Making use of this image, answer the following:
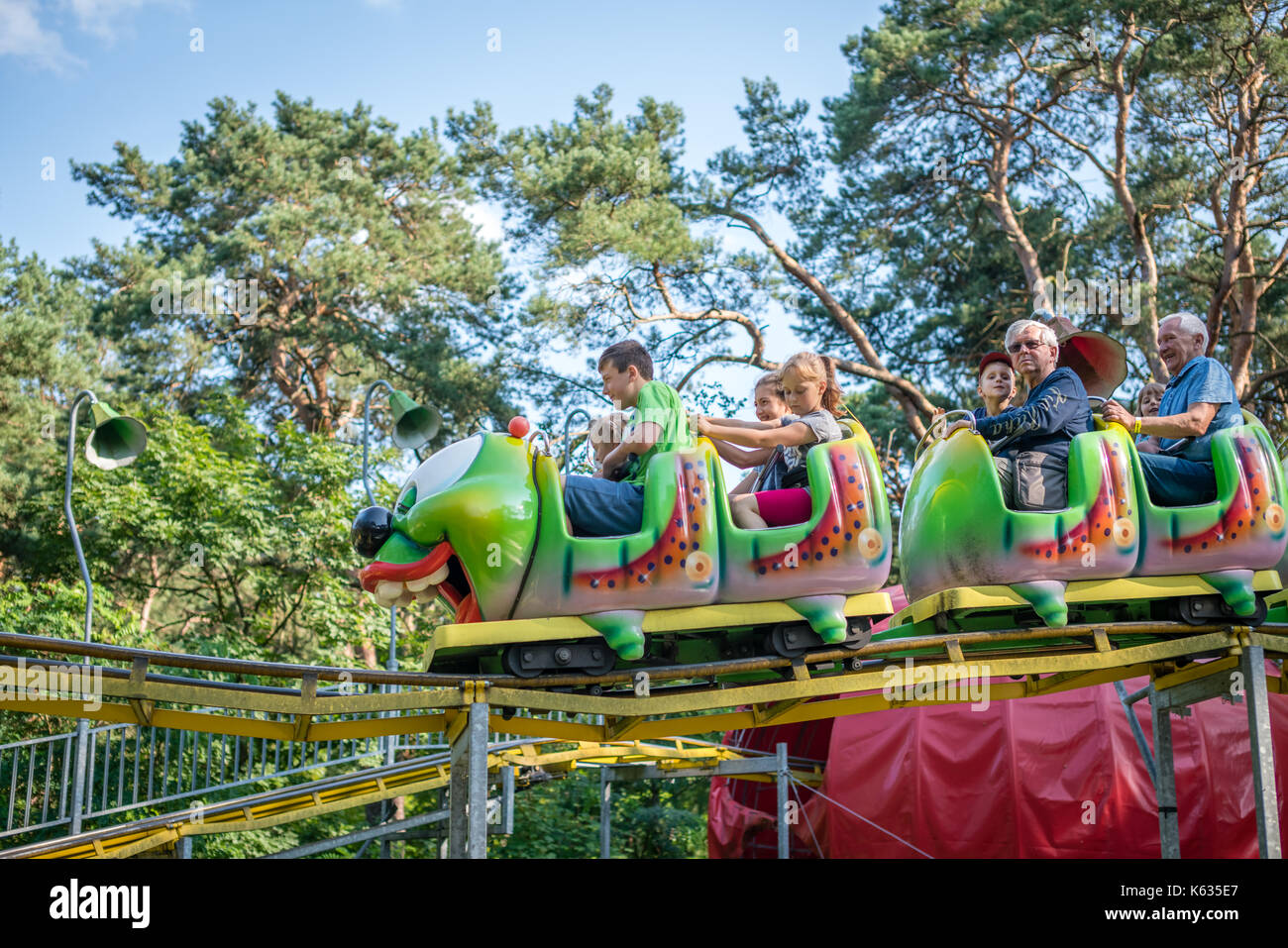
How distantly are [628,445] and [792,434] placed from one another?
2.28 ft

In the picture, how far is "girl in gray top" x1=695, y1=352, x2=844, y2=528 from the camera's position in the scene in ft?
Answer: 16.1

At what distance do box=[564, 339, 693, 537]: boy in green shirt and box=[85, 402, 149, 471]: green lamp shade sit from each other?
2815 mm

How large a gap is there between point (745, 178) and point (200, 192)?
29.4 feet

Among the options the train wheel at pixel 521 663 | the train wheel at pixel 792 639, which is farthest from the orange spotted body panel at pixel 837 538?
the train wheel at pixel 521 663

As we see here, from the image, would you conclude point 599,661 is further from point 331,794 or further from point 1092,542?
point 331,794

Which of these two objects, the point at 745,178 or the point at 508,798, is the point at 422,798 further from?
the point at 745,178

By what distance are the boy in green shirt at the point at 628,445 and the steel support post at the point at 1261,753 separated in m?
2.79

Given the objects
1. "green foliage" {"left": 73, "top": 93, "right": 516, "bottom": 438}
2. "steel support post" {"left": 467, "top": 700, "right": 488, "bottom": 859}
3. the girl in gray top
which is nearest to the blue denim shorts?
the girl in gray top

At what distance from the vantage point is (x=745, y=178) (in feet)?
58.5

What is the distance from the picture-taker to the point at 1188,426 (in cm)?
529

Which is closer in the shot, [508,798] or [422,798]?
[508,798]

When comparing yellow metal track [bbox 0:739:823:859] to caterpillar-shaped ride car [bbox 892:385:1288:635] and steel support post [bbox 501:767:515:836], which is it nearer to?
steel support post [bbox 501:767:515:836]
